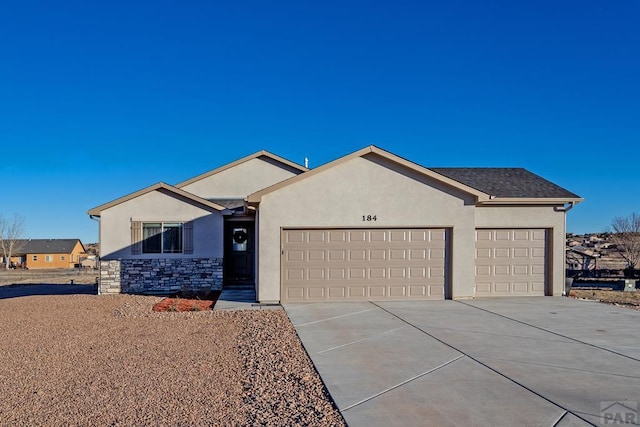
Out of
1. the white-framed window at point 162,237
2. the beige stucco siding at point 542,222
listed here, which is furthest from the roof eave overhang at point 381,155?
the white-framed window at point 162,237

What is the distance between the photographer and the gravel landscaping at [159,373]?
16.5 ft

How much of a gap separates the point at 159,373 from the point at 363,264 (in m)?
7.53

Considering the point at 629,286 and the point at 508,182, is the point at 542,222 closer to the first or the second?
the point at 508,182

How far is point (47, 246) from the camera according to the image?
206 ft

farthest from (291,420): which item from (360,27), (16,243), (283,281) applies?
(16,243)

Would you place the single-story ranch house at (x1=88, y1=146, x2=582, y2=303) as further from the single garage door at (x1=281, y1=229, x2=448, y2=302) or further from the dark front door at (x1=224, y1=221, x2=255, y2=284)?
the dark front door at (x1=224, y1=221, x2=255, y2=284)

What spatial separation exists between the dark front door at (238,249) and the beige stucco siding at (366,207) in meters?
5.70

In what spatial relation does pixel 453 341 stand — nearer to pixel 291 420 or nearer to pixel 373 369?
pixel 373 369

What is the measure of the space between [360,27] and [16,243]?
6134cm

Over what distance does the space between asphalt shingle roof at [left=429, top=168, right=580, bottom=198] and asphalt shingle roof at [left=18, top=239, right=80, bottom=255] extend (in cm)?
5990

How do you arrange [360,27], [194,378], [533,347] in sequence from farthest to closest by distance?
[360,27] → [533,347] → [194,378]

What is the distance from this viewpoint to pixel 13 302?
14375mm

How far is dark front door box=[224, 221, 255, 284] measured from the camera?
18391 millimetres

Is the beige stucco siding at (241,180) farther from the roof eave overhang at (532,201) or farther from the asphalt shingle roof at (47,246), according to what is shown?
the asphalt shingle roof at (47,246)
